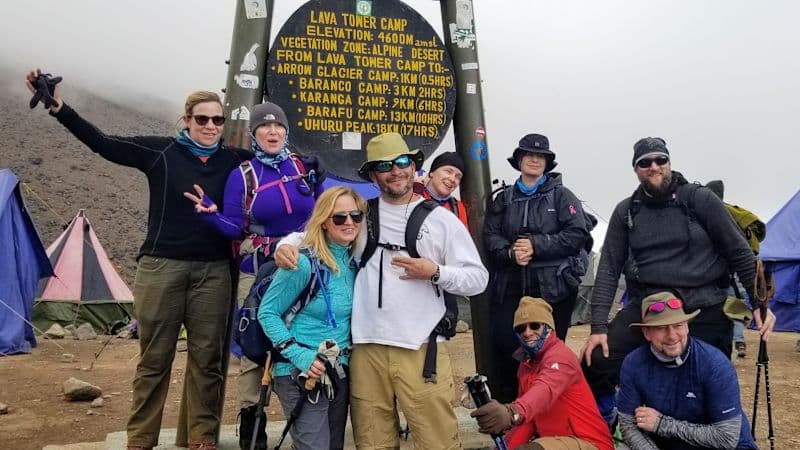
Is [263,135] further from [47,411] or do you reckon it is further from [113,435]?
[47,411]

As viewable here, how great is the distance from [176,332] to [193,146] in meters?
1.19

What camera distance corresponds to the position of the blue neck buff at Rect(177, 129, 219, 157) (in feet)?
14.0

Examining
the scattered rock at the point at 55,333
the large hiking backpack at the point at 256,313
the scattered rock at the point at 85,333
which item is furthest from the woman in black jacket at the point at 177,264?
the scattered rock at the point at 85,333

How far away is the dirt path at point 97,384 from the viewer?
7.10m

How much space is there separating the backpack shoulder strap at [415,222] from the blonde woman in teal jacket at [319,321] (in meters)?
0.27

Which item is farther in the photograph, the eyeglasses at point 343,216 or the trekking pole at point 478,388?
the trekking pole at point 478,388

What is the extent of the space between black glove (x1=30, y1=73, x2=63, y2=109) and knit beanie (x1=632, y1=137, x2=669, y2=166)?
3594 millimetres

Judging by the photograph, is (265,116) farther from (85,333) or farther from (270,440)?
(85,333)

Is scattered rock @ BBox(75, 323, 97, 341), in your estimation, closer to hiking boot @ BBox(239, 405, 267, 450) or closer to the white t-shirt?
hiking boot @ BBox(239, 405, 267, 450)

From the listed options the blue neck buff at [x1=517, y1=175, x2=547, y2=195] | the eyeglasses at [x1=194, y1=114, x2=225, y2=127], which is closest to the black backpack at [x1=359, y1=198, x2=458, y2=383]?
the eyeglasses at [x1=194, y1=114, x2=225, y2=127]

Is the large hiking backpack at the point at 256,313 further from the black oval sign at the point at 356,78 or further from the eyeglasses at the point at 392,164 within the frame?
the black oval sign at the point at 356,78

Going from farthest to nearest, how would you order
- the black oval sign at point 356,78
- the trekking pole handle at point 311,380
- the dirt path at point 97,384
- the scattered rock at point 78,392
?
the scattered rock at point 78,392 → the dirt path at point 97,384 → the black oval sign at point 356,78 → the trekking pole handle at point 311,380

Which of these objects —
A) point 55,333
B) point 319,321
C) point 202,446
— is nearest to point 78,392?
point 202,446

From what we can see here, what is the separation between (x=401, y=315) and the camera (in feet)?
11.5
